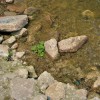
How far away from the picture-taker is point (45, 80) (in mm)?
5777

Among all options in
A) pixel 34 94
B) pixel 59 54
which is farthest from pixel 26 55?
pixel 34 94

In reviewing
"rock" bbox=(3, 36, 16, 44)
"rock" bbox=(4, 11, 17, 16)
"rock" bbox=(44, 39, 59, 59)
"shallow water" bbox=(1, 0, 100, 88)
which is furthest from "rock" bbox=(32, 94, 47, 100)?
"rock" bbox=(4, 11, 17, 16)

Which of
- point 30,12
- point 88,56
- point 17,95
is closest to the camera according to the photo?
point 17,95

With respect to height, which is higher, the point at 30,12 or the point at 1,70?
the point at 30,12

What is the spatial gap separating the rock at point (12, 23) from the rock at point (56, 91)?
1860 millimetres

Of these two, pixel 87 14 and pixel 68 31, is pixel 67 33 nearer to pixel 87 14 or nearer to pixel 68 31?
pixel 68 31

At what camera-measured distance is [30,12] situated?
25.1 feet

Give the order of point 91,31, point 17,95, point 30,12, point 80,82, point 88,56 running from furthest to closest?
point 30,12 < point 91,31 < point 88,56 < point 80,82 < point 17,95

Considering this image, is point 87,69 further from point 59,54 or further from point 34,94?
point 34,94

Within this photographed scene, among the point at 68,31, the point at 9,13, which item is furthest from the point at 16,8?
the point at 68,31

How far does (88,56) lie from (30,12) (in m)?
2.12

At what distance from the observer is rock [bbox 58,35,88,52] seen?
6410 millimetres

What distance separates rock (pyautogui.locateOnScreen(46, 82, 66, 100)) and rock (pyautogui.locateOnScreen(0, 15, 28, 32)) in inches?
73.2

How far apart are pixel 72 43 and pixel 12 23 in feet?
4.76
